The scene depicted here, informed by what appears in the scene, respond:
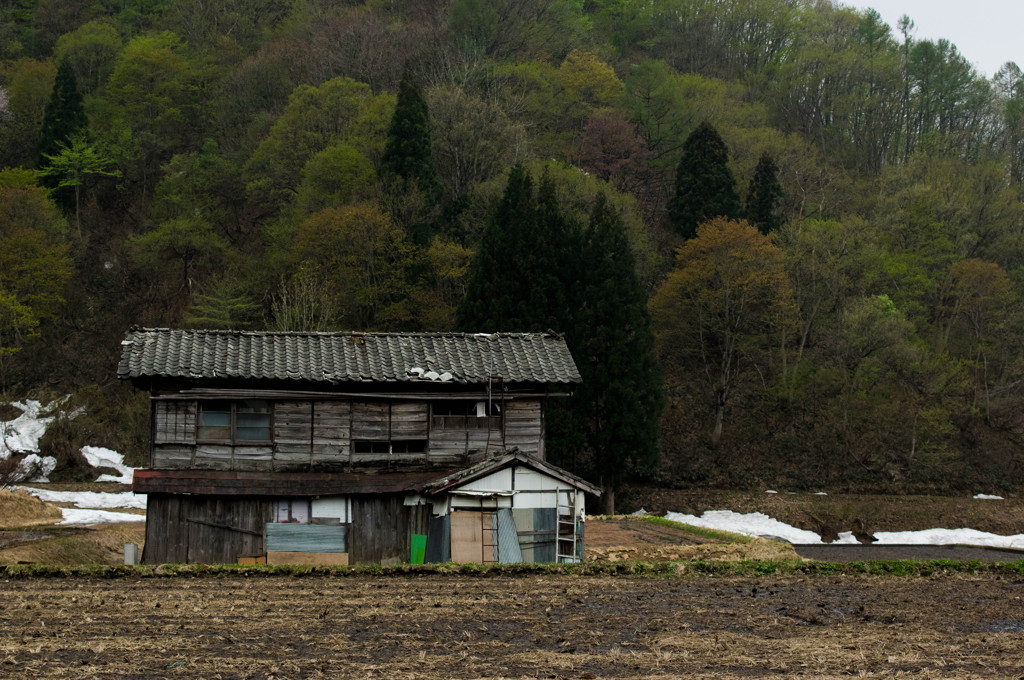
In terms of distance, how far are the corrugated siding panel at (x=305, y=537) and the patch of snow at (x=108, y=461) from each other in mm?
21114

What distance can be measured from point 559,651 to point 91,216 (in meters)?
51.8

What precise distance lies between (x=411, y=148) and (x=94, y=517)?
21315 mm

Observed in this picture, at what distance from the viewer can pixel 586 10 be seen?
86.8 metres

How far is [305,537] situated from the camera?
71.9 ft

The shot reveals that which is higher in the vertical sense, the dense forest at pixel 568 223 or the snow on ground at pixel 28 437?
the dense forest at pixel 568 223

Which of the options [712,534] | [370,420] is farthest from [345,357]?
[712,534]

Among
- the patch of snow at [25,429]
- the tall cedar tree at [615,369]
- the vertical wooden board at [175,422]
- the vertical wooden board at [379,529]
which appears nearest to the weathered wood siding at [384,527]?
the vertical wooden board at [379,529]

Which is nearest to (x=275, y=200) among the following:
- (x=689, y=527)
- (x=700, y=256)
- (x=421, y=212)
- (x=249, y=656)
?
(x=421, y=212)

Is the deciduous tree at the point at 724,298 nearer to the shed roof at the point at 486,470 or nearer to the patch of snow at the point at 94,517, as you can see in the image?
the patch of snow at the point at 94,517

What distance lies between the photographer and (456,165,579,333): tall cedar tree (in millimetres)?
37750

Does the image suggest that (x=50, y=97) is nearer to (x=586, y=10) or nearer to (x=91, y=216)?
(x=91, y=216)

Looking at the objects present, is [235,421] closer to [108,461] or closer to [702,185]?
[108,461]

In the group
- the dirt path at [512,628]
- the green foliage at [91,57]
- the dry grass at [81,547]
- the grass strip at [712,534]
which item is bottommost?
the dirt path at [512,628]

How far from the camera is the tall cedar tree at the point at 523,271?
124 feet
